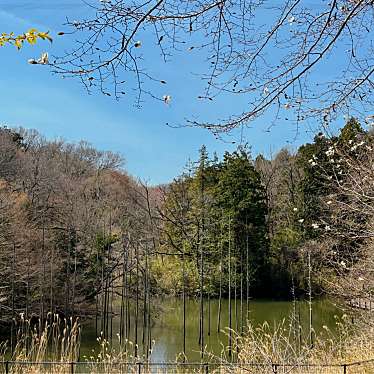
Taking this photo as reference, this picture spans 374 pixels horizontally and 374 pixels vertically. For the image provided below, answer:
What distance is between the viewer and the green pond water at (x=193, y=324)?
32.9ft

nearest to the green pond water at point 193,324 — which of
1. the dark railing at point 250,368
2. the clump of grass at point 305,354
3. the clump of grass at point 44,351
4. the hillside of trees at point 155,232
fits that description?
the hillside of trees at point 155,232

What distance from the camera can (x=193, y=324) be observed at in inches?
528

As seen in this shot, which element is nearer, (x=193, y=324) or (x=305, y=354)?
(x=305, y=354)

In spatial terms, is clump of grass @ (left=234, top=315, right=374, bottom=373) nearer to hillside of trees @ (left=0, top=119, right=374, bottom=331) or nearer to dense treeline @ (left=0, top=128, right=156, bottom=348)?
hillside of trees @ (left=0, top=119, right=374, bottom=331)

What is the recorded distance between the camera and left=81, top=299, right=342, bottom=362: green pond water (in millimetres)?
10031

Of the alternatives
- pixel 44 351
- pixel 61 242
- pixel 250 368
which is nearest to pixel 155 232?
pixel 61 242

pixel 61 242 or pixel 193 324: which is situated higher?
pixel 61 242

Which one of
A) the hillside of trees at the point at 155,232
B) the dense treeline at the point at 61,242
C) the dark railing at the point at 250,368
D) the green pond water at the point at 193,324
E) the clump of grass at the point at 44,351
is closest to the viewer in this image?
the dark railing at the point at 250,368

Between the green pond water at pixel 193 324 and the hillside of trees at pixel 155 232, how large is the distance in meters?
0.55

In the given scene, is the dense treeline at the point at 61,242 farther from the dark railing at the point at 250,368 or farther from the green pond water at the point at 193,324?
the dark railing at the point at 250,368

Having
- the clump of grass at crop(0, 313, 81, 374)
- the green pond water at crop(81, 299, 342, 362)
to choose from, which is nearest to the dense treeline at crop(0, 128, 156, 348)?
the green pond water at crop(81, 299, 342, 362)

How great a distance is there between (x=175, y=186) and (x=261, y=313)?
495 centimetres

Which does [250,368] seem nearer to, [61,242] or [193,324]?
[193,324]

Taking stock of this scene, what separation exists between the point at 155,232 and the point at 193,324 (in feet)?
11.4
